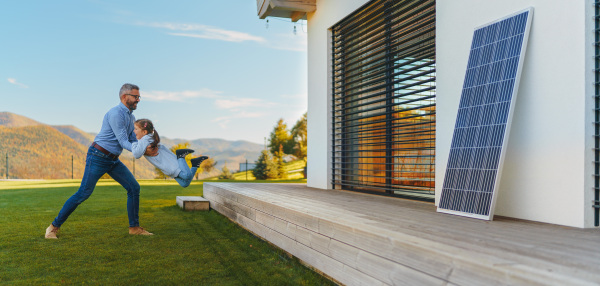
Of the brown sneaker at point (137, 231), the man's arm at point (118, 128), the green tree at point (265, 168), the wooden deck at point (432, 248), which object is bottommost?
the green tree at point (265, 168)

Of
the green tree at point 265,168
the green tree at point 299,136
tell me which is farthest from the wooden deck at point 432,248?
the green tree at point 299,136

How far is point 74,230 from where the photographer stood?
490 centimetres

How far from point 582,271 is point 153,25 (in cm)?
3413

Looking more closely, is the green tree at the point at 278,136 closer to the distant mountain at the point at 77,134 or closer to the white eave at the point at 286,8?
the white eave at the point at 286,8

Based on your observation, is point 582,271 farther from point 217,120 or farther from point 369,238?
point 217,120

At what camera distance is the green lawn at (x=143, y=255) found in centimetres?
298

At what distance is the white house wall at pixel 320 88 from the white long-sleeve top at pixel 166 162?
10.5ft

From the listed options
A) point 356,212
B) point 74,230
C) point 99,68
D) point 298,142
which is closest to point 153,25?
point 99,68

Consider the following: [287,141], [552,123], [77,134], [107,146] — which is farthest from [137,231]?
[77,134]

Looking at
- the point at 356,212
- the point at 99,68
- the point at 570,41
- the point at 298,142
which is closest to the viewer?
the point at 570,41

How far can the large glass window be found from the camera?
4.68 metres

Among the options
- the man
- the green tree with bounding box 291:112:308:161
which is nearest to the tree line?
the green tree with bounding box 291:112:308:161

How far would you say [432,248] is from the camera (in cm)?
190

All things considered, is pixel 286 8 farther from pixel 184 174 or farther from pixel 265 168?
pixel 265 168
